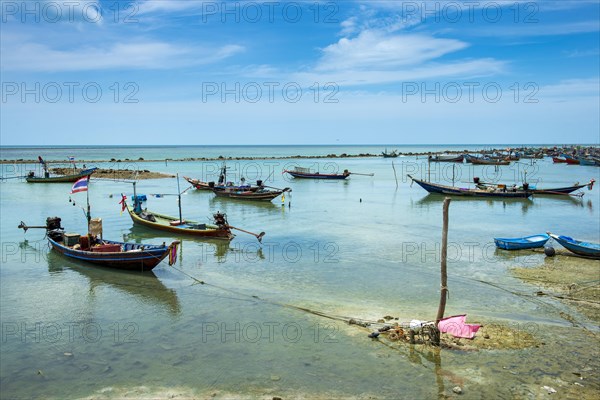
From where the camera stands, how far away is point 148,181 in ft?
195

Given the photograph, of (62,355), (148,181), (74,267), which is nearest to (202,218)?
(74,267)

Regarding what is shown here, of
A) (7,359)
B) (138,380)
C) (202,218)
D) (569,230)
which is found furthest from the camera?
(202,218)

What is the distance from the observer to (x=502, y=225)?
28078mm

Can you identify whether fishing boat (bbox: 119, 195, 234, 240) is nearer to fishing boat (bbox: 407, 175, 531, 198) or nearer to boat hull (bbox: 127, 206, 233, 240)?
boat hull (bbox: 127, 206, 233, 240)

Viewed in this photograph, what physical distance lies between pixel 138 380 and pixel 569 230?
2501 centimetres

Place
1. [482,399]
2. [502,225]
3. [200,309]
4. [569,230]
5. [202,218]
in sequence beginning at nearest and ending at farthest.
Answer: [482,399] < [200,309] < [569,230] < [502,225] < [202,218]

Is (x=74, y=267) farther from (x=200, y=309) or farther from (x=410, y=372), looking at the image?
(x=410, y=372)

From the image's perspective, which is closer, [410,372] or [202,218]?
[410,372]

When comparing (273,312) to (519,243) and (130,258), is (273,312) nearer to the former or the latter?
(130,258)

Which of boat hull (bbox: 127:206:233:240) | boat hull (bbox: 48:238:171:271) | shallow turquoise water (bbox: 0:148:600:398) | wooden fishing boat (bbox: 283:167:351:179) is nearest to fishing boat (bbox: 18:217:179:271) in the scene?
boat hull (bbox: 48:238:171:271)

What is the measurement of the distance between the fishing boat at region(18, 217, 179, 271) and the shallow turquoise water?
0.51 m

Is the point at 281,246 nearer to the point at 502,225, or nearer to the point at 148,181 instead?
the point at 502,225

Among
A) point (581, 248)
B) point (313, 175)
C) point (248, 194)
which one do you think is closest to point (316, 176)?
point (313, 175)

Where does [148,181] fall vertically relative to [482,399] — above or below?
above
